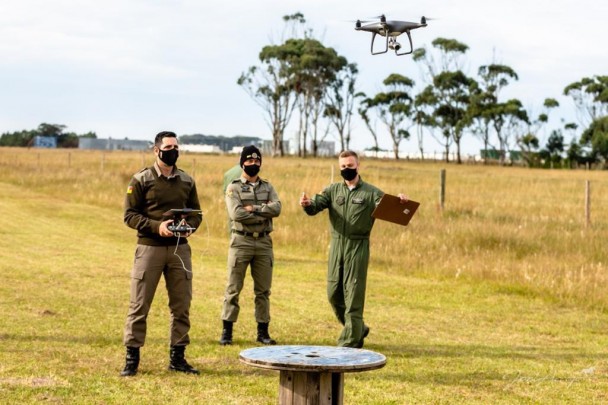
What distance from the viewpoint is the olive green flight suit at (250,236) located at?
9.75m

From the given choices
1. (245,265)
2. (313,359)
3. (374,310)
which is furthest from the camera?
(374,310)

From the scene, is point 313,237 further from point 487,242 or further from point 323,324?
point 323,324

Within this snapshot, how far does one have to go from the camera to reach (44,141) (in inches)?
5113

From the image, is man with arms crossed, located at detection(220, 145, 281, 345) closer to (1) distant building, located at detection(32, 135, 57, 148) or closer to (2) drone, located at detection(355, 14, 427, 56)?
(2) drone, located at detection(355, 14, 427, 56)

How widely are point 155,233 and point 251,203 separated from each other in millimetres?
1826

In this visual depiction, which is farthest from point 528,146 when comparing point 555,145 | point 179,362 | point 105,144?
point 179,362

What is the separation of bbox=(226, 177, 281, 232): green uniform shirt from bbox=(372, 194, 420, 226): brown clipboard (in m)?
1.01

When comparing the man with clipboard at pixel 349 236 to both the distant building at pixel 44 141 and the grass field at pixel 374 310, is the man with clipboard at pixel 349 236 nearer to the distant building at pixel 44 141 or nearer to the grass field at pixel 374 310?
the grass field at pixel 374 310

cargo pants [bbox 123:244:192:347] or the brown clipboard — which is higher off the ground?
the brown clipboard

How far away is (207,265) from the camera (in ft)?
59.1

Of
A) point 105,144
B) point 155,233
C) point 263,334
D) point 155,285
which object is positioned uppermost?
point 105,144

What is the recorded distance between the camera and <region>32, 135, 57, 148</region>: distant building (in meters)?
128

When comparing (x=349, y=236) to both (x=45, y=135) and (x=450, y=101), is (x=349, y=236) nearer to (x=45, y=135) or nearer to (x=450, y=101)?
(x=450, y=101)

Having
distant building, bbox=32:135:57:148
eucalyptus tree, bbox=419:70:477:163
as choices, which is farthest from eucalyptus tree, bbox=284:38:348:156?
distant building, bbox=32:135:57:148
